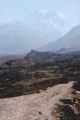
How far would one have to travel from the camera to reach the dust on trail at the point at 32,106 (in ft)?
96.8

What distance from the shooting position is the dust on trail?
29.5 metres

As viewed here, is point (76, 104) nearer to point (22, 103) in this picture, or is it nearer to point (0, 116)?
point (22, 103)

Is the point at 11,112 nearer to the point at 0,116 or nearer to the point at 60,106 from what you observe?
the point at 0,116

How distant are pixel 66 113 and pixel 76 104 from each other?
3.62 metres

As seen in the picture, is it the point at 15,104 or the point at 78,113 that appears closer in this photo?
the point at 78,113

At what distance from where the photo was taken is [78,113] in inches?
1220

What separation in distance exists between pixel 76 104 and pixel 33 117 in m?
7.67

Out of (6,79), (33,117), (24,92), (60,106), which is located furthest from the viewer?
(6,79)

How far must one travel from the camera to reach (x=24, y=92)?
43.3m

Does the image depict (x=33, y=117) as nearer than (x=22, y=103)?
Yes

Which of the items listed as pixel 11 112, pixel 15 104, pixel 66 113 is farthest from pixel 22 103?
pixel 66 113

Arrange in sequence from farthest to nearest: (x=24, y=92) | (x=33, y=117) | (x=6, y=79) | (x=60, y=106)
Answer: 1. (x=6, y=79)
2. (x=24, y=92)
3. (x=60, y=106)
4. (x=33, y=117)

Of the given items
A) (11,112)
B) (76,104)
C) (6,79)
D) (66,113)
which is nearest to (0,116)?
(11,112)

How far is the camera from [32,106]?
33438 millimetres
